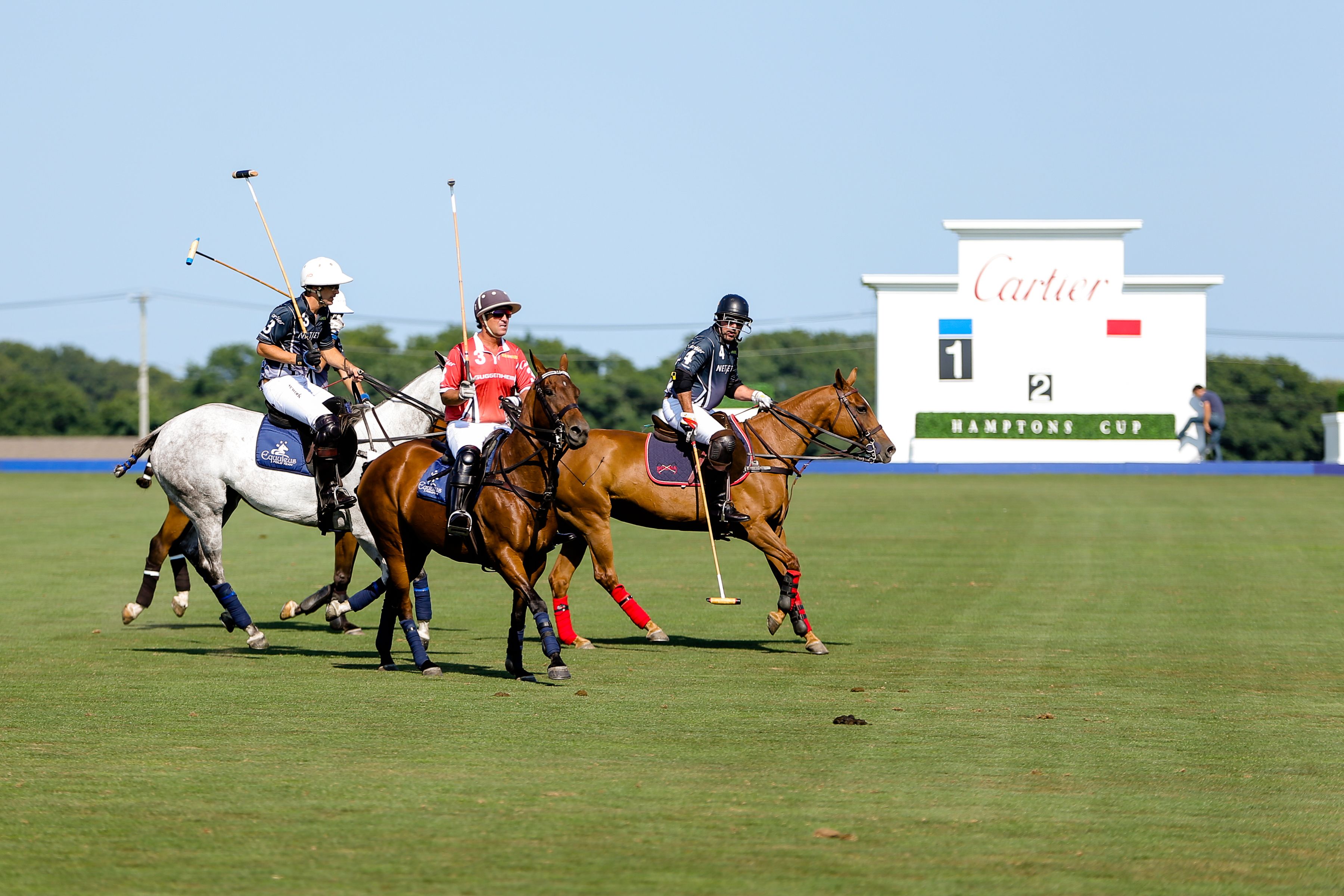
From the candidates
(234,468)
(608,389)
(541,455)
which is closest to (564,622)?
(541,455)

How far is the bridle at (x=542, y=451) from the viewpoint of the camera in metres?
9.66

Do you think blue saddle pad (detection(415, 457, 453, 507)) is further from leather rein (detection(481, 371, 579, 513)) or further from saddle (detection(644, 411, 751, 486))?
saddle (detection(644, 411, 751, 486))

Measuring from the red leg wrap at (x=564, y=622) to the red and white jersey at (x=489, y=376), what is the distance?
1704 millimetres

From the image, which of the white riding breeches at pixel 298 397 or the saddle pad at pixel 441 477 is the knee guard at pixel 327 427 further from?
the saddle pad at pixel 441 477

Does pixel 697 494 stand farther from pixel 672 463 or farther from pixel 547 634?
pixel 547 634

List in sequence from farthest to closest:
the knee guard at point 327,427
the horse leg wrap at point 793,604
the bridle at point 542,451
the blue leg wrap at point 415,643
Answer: the horse leg wrap at point 793,604 < the knee guard at point 327,427 < the blue leg wrap at point 415,643 < the bridle at point 542,451

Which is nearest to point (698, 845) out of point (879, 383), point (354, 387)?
point (354, 387)

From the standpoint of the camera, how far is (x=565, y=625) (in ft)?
38.7

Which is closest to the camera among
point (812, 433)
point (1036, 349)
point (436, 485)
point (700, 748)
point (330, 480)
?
point (700, 748)

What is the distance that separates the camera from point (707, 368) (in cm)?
1259

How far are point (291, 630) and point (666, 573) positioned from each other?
5847mm

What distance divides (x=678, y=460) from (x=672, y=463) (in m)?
0.06

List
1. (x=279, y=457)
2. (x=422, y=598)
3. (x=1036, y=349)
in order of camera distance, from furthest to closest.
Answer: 1. (x=1036, y=349)
2. (x=279, y=457)
3. (x=422, y=598)

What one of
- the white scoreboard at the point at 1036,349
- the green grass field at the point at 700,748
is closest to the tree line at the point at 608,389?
the white scoreboard at the point at 1036,349
